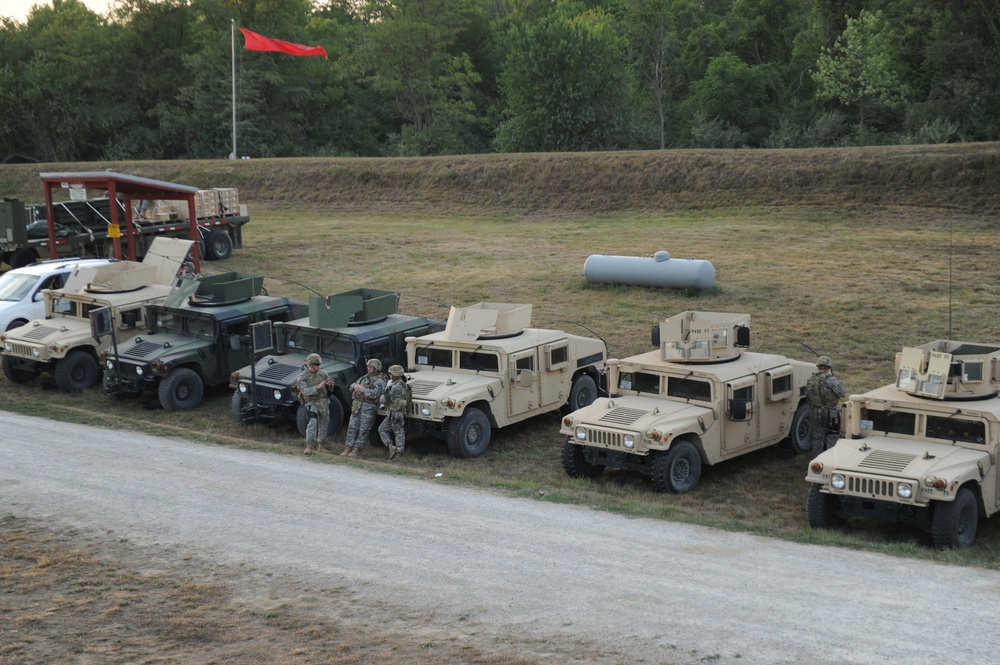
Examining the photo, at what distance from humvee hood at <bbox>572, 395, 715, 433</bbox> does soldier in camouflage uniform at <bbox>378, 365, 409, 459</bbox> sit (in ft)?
7.58

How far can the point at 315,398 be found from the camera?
1461 cm

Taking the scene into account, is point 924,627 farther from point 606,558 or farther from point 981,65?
point 981,65

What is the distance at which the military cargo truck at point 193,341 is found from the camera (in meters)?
16.8

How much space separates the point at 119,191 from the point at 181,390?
393 inches

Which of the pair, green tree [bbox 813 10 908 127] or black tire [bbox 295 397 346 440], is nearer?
black tire [bbox 295 397 346 440]

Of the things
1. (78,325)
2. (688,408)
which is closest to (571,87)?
(78,325)

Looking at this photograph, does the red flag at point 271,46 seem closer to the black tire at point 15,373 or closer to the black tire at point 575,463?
the black tire at point 15,373

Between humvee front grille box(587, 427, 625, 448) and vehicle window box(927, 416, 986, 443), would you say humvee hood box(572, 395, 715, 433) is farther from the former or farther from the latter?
vehicle window box(927, 416, 986, 443)

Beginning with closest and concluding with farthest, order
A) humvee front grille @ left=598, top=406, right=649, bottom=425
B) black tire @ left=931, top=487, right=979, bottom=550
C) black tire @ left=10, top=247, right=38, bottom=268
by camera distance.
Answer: black tire @ left=931, top=487, right=979, bottom=550, humvee front grille @ left=598, top=406, right=649, bottom=425, black tire @ left=10, top=247, right=38, bottom=268

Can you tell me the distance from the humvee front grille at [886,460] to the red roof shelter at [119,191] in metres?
15.8

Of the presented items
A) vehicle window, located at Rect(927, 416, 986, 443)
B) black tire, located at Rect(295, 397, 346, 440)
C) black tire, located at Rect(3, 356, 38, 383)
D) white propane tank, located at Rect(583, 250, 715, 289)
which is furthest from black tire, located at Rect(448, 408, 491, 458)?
white propane tank, located at Rect(583, 250, 715, 289)

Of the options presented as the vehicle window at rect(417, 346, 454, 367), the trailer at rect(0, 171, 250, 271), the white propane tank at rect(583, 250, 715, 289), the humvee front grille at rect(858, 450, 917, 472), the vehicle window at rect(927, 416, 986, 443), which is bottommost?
the humvee front grille at rect(858, 450, 917, 472)

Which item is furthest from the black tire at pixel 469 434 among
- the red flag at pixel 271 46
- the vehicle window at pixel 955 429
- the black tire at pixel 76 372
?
the red flag at pixel 271 46

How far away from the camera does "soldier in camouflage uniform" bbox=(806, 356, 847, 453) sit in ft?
45.1
